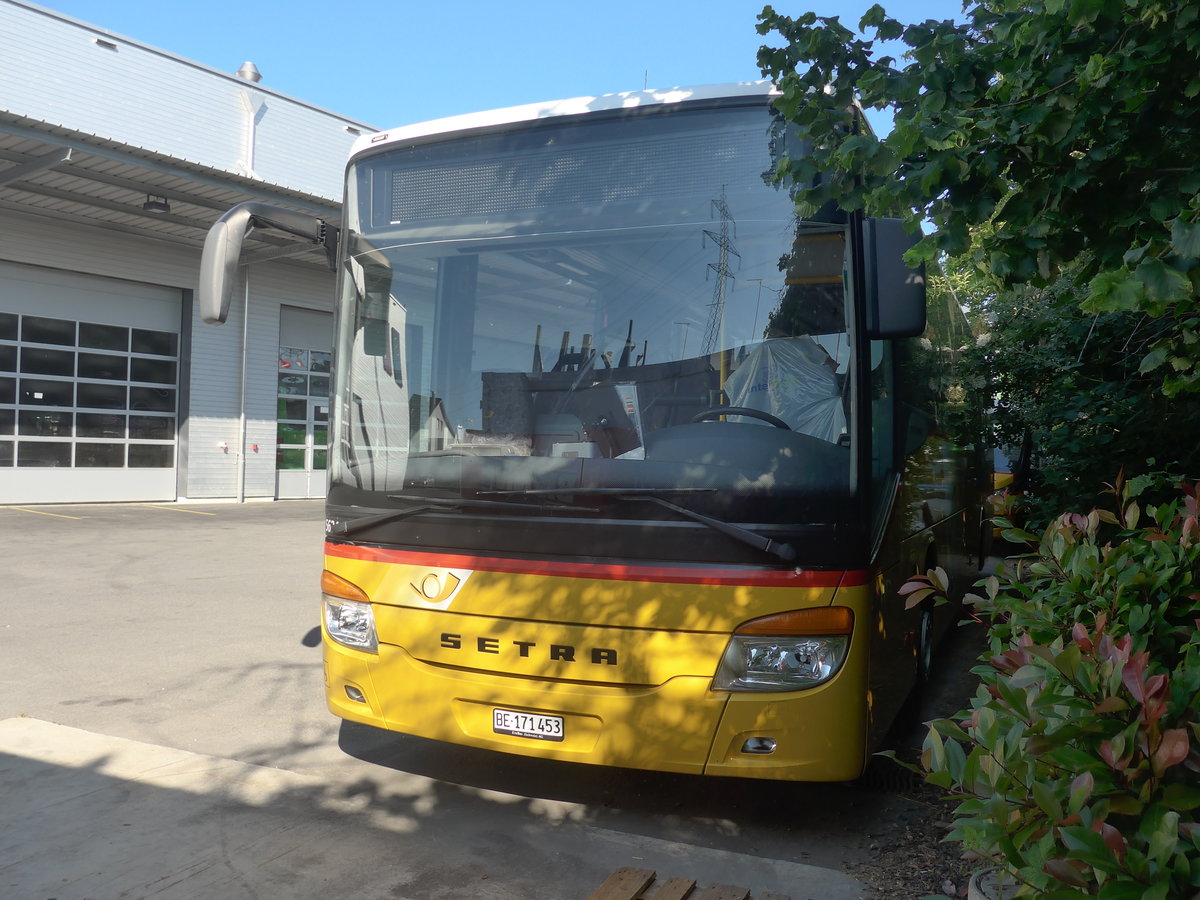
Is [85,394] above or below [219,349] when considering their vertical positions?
below

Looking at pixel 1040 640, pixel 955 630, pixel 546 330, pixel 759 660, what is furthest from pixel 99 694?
pixel 955 630

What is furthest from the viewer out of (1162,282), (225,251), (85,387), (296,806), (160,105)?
(85,387)

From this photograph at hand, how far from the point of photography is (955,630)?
366 inches

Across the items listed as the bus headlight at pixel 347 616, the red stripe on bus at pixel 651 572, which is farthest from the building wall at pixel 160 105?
the red stripe on bus at pixel 651 572

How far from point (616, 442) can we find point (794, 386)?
0.75 metres

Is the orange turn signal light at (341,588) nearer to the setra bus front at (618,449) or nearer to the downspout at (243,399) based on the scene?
the setra bus front at (618,449)

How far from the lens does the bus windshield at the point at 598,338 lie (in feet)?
13.3

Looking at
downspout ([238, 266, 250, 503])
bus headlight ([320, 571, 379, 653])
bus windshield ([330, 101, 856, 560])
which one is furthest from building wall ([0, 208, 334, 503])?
bus headlight ([320, 571, 379, 653])

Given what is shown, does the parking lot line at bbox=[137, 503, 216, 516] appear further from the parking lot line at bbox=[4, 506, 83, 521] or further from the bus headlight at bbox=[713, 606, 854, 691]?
the bus headlight at bbox=[713, 606, 854, 691]

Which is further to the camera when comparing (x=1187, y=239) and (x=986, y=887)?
(x=986, y=887)

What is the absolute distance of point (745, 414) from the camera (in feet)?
13.4

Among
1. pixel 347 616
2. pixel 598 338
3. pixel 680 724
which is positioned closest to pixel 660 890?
pixel 680 724

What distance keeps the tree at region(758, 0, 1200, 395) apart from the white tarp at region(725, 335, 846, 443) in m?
0.89

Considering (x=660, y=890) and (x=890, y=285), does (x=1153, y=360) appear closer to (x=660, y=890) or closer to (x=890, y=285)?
(x=890, y=285)
